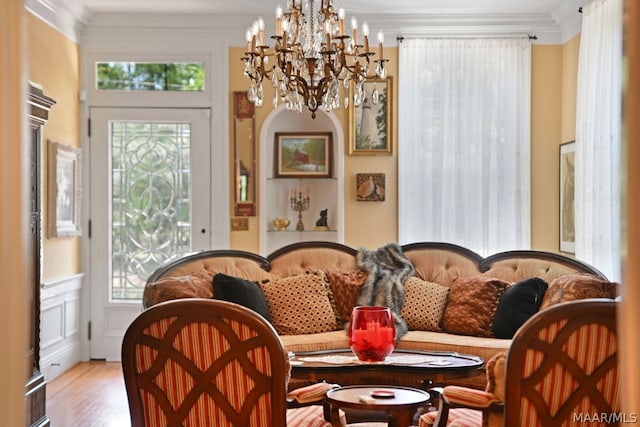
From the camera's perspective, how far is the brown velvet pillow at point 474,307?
5.16 m

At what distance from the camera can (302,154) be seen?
7031mm

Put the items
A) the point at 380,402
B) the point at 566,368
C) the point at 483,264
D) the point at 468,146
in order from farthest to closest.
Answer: the point at 468,146 < the point at 483,264 < the point at 380,402 < the point at 566,368

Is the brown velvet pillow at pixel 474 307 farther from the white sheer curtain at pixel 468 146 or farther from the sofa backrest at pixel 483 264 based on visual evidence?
the white sheer curtain at pixel 468 146

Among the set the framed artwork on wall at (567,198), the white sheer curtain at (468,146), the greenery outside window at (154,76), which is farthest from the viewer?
the greenery outside window at (154,76)

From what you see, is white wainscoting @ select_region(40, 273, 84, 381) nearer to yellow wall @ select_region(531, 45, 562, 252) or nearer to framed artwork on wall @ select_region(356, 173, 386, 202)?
framed artwork on wall @ select_region(356, 173, 386, 202)

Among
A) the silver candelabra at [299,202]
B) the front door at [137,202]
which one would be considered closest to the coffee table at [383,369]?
the silver candelabra at [299,202]

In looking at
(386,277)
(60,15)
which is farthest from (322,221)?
(60,15)

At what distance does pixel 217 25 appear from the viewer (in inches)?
272

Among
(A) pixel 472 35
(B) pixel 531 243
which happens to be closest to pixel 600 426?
(B) pixel 531 243

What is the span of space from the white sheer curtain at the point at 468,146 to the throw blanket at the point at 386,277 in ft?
3.87

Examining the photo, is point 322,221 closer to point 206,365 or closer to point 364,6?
point 364,6

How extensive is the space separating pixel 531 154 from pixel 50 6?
3918mm

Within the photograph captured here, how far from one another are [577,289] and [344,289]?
147 cm

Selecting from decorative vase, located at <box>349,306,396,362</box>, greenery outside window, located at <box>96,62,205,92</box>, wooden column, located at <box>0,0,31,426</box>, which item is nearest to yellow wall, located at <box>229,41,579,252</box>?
greenery outside window, located at <box>96,62,205,92</box>
